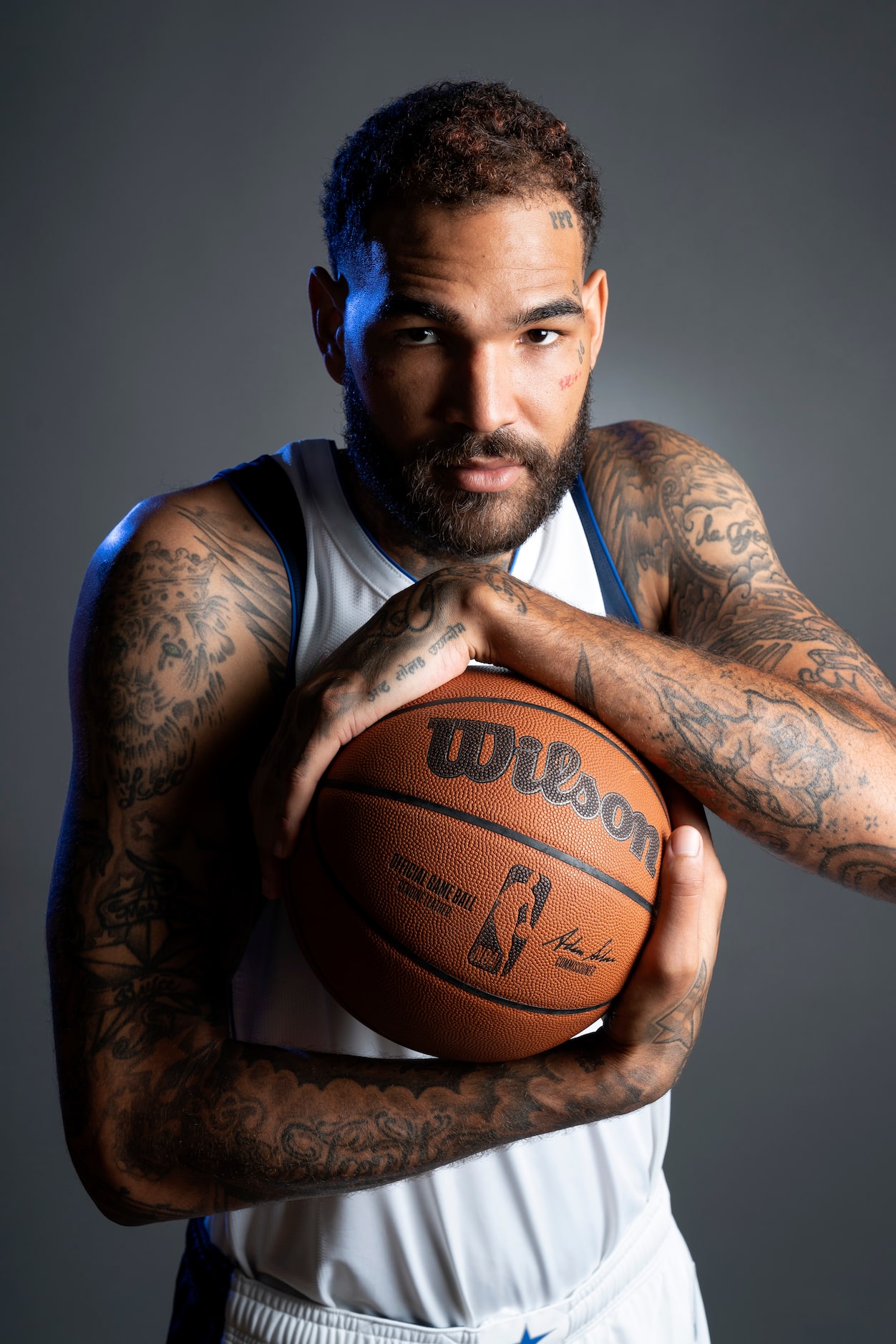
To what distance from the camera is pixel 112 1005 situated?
1.41 m

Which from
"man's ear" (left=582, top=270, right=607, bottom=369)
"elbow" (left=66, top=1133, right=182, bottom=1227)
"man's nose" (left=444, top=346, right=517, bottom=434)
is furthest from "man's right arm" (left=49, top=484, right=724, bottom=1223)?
"man's ear" (left=582, top=270, right=607, bottom=369)

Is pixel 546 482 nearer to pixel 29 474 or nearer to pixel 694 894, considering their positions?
pixel 694 894

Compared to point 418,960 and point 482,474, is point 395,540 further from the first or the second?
point 418,960

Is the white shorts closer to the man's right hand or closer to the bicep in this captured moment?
the man's right hand

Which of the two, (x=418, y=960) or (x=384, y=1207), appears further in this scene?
(x=384, y=1207)

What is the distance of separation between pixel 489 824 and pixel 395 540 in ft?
1.90

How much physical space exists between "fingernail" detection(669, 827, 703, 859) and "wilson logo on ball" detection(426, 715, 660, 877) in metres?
0.05

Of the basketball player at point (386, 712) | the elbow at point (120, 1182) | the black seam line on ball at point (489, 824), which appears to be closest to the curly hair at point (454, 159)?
the basketball player at point (386, 712)

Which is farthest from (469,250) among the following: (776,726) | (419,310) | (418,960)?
(418,960)

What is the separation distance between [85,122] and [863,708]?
8.50ft

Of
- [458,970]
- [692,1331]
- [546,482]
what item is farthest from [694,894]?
[692,1331]

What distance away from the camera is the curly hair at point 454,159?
1498 millimetres

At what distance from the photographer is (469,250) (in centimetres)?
147

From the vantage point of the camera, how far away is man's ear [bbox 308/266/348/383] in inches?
67.8
